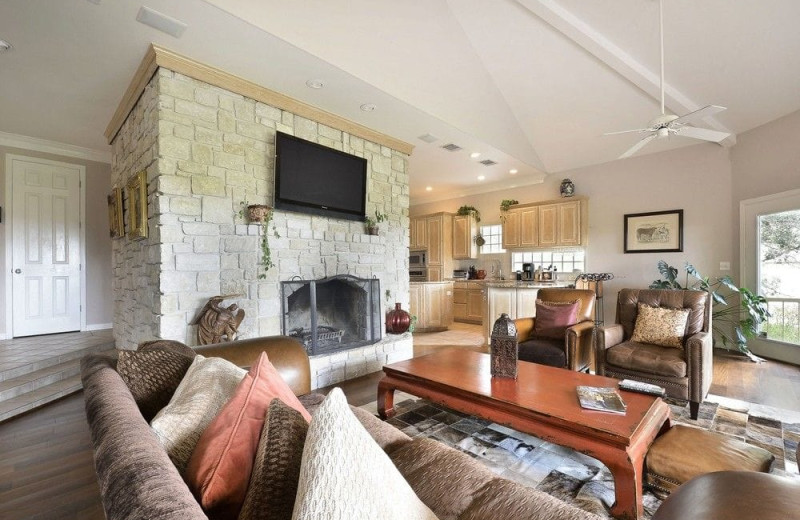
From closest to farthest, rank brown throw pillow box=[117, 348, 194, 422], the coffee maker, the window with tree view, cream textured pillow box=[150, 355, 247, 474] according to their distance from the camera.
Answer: cream textured pillow box=[150, 355, 247, 474]
brown throw pillow box=[117, 348, 194, 422]
the window with tree view
the coffee maker

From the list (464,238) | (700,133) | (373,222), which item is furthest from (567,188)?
(373,222)

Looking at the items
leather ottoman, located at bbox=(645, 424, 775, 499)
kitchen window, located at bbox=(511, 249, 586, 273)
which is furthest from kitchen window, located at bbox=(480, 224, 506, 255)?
leather ottoman, located at bbox=(645, 424, 775, 499)

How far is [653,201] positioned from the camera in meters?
5.46

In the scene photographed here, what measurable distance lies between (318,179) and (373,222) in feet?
2.84

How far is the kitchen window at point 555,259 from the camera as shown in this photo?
638 cm

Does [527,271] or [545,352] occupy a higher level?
[527,271]

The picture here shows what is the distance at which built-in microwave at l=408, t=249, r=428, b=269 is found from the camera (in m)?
7.94

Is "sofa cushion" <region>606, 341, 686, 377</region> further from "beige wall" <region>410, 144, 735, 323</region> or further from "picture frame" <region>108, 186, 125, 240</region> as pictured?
"picture frame" <region>108, 186, 125, 240</region>

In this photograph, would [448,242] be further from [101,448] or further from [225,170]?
[101,448]

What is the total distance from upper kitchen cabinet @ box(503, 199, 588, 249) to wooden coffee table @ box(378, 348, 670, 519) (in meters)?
4.22

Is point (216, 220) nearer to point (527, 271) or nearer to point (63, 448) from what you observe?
point (63, 448)

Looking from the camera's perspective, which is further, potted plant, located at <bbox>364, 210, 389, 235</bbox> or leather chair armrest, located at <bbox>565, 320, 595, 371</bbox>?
potted plant, located at <bbox>364, 210, 389, 235</bbox>

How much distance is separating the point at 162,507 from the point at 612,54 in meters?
4.85

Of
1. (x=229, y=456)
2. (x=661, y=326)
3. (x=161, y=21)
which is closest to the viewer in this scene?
(x=229, y=456)
